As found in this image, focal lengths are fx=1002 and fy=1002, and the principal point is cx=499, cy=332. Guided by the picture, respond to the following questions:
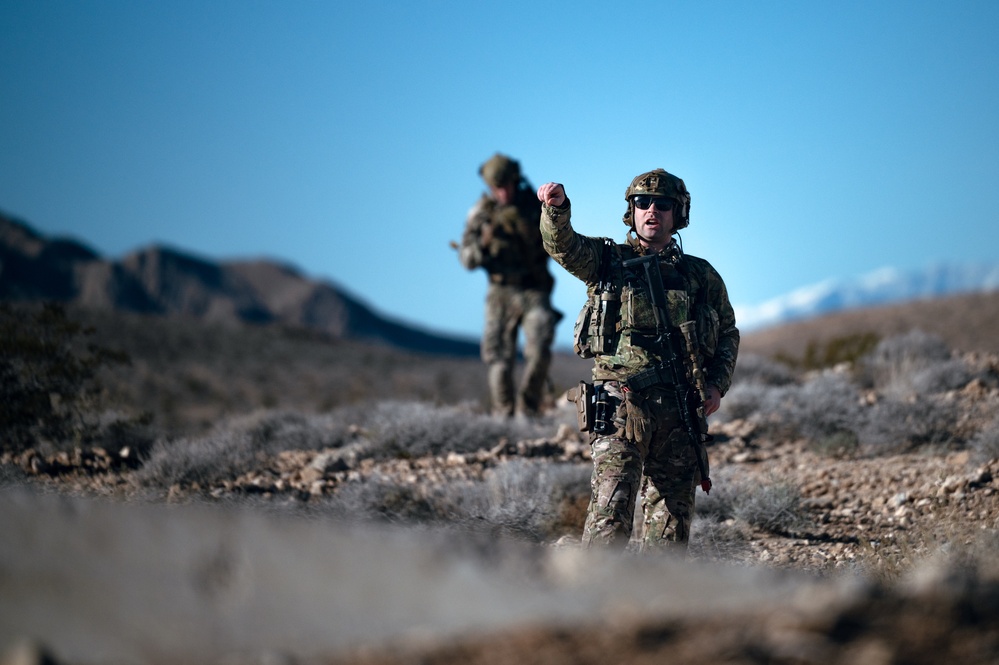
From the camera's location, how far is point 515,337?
10625 millimetres

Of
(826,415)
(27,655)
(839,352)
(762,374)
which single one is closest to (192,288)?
(839,352)

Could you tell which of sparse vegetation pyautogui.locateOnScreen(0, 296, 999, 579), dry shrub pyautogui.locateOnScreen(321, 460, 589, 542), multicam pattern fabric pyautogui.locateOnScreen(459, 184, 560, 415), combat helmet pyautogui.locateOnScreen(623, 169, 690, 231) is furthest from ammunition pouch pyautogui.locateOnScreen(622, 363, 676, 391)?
multicam pattern fabric pyautogui.locateOnScreen(459, 184, 560, 415)

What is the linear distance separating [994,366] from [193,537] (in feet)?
36.9

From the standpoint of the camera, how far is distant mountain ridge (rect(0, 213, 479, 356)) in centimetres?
6831

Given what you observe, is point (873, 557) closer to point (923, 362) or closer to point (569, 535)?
point (569, 535)

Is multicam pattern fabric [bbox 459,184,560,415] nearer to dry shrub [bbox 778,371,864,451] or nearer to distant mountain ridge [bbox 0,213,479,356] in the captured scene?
dry shrub [bbox 778,371,864,451]

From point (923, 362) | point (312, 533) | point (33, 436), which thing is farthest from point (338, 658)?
point (923, 362)

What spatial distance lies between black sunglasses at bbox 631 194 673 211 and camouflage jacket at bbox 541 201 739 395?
0.23m

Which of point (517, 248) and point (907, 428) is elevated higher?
point (517, 248)

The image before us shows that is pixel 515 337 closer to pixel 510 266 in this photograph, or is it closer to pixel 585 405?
pixel 510 266

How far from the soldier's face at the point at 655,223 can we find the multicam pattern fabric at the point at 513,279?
4.72 m

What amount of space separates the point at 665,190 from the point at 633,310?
2.20ft

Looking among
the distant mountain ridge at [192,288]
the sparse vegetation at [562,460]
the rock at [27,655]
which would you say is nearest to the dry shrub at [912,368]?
the sparse vegetation at [562,460]

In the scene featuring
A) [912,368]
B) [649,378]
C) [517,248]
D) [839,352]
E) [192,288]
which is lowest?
[649,378]
